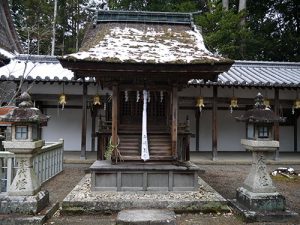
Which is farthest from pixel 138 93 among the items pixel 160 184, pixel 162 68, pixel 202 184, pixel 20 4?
pixel 20 4

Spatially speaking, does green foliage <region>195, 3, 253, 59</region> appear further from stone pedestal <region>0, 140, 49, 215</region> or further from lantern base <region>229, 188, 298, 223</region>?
stone pedestal <region>0, 140, 49, 215</region>

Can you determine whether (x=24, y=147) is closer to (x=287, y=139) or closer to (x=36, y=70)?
(x=36, y=70)

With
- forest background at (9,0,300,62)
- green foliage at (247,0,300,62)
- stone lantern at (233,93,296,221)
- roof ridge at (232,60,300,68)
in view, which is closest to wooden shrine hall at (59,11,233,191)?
stone lantern at (233,93,296,221)

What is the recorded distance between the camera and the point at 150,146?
29.5 ft

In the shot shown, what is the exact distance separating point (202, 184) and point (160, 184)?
5.26ft

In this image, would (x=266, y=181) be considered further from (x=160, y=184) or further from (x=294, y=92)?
(x=294, y=92)

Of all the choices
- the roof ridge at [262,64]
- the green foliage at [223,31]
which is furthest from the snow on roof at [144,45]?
the green foliage at [223,31]

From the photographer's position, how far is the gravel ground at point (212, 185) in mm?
6745

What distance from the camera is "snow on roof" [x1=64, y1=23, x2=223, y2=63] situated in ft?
25.1

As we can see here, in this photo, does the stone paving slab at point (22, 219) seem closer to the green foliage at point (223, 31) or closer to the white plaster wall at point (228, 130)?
the white plaster wall at point (228, 130)

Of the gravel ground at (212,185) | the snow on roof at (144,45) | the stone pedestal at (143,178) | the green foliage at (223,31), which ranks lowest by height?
the gravel ground at (212,185)

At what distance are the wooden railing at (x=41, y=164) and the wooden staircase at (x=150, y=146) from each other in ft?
7.45

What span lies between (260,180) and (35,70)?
1206 centimetres

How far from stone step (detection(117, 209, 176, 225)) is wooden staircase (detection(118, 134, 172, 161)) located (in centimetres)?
183
